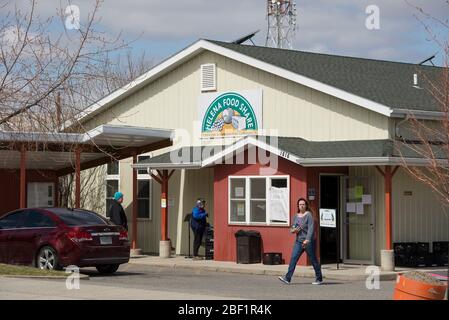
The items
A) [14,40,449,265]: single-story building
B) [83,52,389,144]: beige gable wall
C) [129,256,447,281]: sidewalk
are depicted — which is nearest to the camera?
[129,256,447,281]: sidewalk

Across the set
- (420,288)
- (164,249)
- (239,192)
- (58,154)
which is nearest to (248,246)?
(239,192)

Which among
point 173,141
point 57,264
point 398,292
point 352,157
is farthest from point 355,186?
point 398,292

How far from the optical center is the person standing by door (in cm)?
1975

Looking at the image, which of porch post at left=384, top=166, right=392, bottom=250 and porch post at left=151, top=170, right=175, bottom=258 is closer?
porch post at left=384, top=166, right=392, bottom=250

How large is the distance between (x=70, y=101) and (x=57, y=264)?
3.56 m

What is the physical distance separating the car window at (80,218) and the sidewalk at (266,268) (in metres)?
4.09

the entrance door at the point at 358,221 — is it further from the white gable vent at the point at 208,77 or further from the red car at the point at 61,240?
the red car at the point at 61,240

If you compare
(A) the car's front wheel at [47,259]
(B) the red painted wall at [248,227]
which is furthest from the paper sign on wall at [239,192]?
(A) the car's front wheel at [47,259]

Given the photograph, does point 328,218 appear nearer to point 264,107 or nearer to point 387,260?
point 387,260

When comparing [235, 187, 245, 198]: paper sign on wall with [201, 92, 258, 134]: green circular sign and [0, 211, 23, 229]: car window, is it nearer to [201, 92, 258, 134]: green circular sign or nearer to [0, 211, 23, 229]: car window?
[201, 92, 258, 134]: green circular sign

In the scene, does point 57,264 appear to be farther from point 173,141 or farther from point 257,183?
point 173,141

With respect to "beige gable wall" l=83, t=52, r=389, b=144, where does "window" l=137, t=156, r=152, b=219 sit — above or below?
below

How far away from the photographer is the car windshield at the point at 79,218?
2083 cm

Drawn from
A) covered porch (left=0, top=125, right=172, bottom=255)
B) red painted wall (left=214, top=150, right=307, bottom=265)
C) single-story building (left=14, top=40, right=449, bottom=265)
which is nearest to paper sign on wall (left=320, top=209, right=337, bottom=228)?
single-story building (left=14, top=40, right=449, bottom=265)
